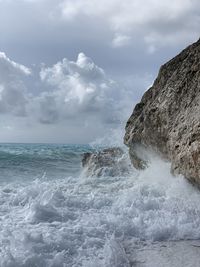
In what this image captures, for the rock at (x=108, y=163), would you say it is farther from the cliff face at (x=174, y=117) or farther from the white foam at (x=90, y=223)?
the white foam at (x=90, y=223)

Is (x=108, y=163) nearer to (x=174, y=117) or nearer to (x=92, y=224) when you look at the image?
(x=174, y=117)

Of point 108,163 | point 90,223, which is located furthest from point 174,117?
point 108,163

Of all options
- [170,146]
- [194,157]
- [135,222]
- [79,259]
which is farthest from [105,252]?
[170,146]

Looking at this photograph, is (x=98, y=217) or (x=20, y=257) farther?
(x=98, y=217)

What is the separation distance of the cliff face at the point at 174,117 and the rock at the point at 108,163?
3291 millimetres

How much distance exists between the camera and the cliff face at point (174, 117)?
8.89 meters

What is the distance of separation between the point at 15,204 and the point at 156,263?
437 centimetres

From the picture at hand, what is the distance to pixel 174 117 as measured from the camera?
33.5ft

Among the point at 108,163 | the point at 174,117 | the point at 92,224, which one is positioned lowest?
the point at 92,224

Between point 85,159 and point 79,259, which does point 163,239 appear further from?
point 85,159

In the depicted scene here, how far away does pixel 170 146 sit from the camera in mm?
10062

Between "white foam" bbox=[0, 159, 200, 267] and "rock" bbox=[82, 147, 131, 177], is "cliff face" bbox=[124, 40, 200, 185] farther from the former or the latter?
"rock" bbox=[82, 147, 131, 177]

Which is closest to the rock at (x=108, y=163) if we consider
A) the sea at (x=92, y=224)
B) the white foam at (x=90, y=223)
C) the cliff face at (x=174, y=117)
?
the cliff face at (x=174, y=117)

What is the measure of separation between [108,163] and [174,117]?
7.53 meters
